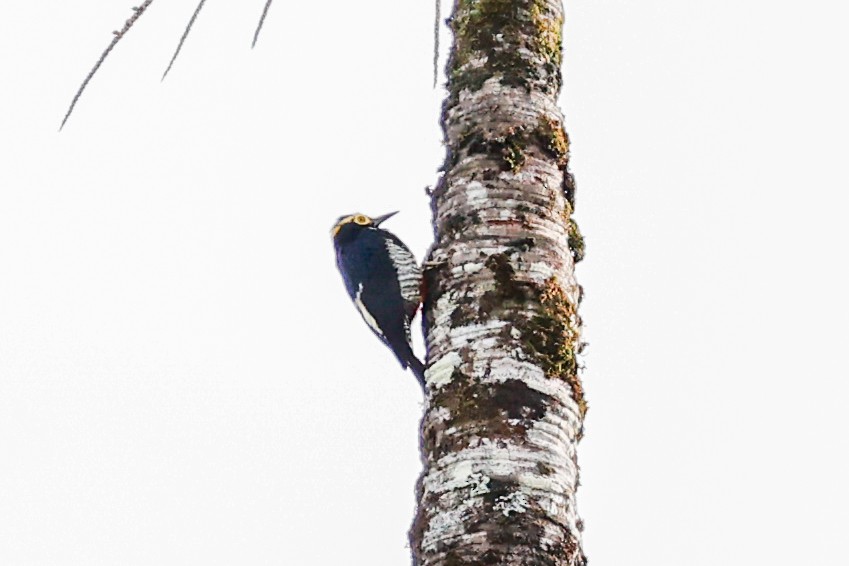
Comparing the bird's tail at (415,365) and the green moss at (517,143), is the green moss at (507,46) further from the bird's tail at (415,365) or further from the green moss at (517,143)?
the bird's tail at (415,365)

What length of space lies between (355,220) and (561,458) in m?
3.47

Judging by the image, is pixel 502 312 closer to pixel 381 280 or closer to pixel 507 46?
pixel 507 46

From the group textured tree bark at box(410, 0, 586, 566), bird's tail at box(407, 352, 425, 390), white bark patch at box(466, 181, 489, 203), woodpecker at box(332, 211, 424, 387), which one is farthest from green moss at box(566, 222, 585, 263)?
bird's tail at box(407, 352, 425, 390)

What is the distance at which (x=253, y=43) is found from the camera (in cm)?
426

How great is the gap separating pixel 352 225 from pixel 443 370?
10.2 ft

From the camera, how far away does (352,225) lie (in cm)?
616

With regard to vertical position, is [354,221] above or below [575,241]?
above

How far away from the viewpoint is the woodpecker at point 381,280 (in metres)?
5.35

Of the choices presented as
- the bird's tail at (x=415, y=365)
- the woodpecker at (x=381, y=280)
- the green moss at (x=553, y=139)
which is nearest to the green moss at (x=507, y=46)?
the green moss at (x=553, y=139)

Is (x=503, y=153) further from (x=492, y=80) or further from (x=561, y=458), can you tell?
(x=561, y=458)

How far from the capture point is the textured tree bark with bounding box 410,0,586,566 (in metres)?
2.75

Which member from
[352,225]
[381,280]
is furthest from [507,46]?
[352,225]

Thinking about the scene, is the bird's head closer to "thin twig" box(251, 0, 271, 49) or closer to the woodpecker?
the woodpecker

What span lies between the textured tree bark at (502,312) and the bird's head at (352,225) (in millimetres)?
2060
